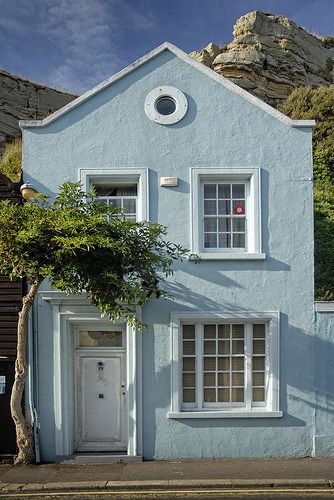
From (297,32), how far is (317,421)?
25.6 meters

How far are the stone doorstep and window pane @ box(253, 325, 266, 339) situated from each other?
2.57 metres

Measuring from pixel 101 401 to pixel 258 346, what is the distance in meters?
3.39

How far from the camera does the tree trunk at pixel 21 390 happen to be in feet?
24.3

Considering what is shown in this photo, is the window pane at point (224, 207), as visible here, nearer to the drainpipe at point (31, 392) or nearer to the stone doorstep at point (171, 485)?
the drainpipe at point (31, 392)

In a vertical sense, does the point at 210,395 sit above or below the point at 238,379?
below

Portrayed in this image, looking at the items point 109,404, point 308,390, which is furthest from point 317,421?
point 109,404

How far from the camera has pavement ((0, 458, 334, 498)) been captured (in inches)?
267

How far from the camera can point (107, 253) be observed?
689cm

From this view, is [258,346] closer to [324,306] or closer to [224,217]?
[324,306]

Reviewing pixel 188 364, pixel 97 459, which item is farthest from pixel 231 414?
pixel 97 459

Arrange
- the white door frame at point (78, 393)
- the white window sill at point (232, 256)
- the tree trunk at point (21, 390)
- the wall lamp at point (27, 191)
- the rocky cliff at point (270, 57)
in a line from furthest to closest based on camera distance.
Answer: the rocky cliff at point (270, 57) → the white door frame at point (78, 393) → the white window sill at point (232, 256) → the wall lamp at point (27, 191) → the tree trunk at point (21, 390)

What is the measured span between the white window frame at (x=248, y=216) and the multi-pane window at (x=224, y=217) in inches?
5.7

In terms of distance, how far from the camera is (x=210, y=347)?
8289mm

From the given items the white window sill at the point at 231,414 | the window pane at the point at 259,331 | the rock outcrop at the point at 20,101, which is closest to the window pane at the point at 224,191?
the window pane at the point at 259,331
